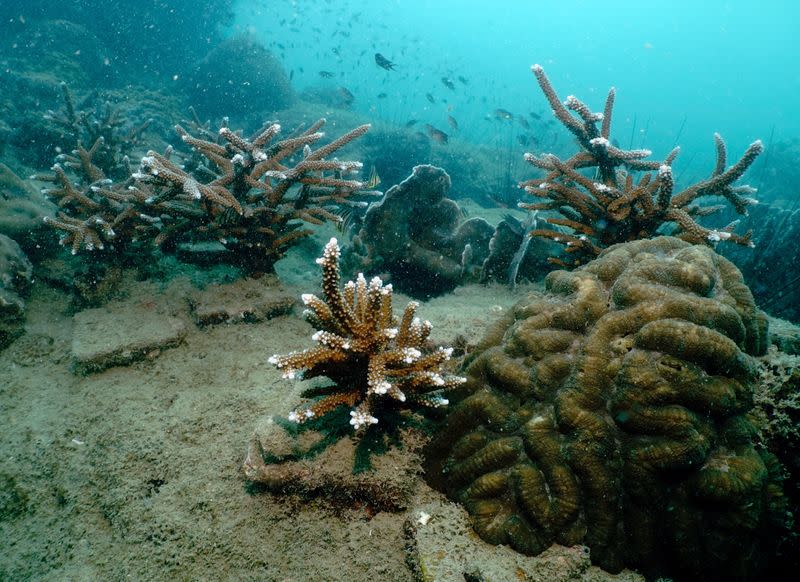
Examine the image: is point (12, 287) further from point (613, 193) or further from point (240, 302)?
point (613, 193)

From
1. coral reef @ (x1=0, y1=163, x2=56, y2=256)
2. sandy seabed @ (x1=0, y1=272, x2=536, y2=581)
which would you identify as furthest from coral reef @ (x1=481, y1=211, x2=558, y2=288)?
coral reef @ (x1=0, y1=163, x2=56, y2=256)

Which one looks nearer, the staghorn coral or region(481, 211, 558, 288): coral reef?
the staghorn coral

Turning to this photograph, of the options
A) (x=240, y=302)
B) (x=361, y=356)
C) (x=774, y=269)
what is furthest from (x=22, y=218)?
(x=774, y=269)

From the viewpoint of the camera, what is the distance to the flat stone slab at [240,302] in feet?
13.5

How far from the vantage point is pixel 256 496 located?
2543 millimetres

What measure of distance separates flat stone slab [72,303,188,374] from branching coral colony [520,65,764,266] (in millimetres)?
4096

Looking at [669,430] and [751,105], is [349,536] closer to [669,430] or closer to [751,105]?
[669,430]

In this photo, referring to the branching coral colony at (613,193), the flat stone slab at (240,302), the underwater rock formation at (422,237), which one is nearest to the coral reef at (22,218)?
the flat stone slab at (240,302)

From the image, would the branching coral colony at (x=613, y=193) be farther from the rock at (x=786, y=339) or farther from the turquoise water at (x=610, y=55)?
the turquoise water at (x=610, y=55)

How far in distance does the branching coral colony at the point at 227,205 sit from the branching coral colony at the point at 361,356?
2.18 m

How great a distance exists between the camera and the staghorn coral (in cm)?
419

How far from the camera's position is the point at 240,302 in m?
4.29

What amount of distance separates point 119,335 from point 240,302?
1131mm

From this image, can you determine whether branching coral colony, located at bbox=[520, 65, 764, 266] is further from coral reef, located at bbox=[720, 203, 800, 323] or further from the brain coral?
coral reef, located at bbox=[720, 203, 800, 323]
